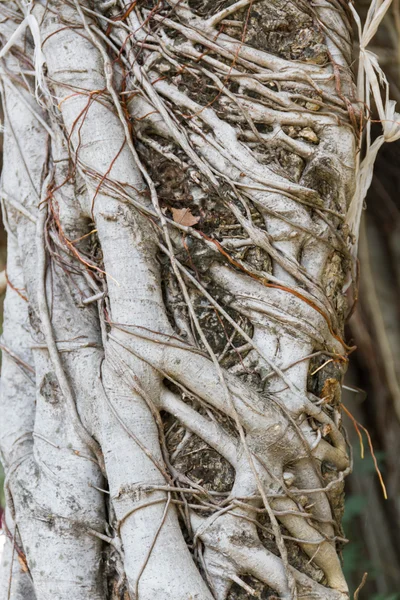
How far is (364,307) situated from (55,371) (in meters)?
1.91

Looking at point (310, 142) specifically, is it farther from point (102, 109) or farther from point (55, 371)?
point (55, 371)

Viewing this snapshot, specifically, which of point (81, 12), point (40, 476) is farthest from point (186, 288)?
point (81, 12)

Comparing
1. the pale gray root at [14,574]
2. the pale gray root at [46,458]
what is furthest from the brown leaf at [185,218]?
the pale gray root at [14,574]

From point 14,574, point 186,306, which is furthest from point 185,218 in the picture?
point 14,574

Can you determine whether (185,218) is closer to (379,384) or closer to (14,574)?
(14,574)

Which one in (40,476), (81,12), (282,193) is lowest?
(40,476)

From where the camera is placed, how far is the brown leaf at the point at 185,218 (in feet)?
3.19

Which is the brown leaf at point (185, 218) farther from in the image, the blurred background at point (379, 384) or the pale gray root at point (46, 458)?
the blurred background at point (379, 384)

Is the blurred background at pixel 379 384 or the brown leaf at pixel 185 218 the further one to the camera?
the blurred background at pixel 379 384

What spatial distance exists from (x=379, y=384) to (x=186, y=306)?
6.47 feet

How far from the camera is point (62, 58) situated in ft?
3.43

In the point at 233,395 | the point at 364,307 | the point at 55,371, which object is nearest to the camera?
the point at 233,395

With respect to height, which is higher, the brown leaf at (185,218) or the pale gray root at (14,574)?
the brown leaf at (185,218)

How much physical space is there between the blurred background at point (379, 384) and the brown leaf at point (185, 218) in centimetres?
175
